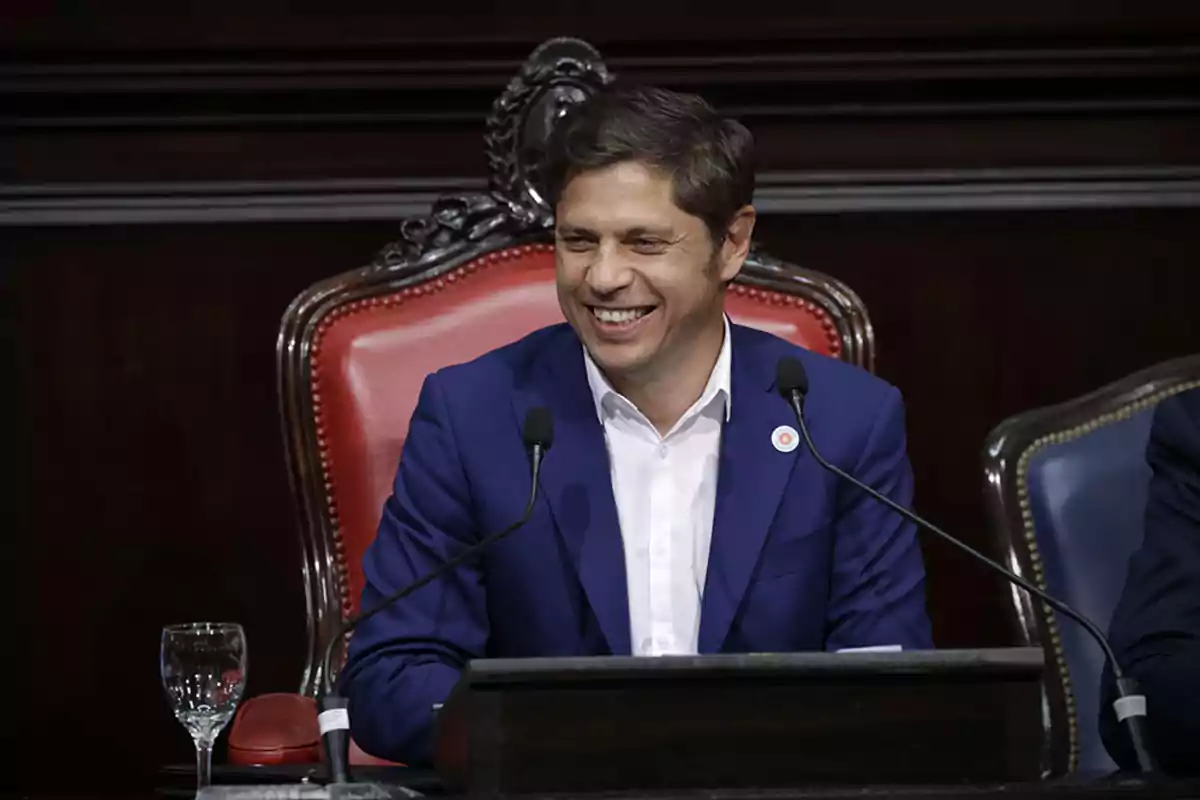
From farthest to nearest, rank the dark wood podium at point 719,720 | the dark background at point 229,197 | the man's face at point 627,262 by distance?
the dark background at point 229,197, the man's face at point 627,262, the dark wood podium at point 719,720

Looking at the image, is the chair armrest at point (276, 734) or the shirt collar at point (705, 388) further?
the shirt collar at point (705, 388)

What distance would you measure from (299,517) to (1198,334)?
1315 mm

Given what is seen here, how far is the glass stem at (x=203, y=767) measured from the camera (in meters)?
1.40

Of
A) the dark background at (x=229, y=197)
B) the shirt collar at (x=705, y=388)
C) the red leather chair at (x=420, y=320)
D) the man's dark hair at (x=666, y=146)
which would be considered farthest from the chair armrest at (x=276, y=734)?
the dark background at (x=229, y=197)

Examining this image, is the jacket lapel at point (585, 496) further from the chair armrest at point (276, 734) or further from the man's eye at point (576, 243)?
the chair armrest at point (276, 734)

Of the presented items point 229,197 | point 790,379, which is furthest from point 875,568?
point 229,197

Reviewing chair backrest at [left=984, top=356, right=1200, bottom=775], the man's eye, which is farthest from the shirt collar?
chair backrest at [left=984, top=356, right=1200, bottom=775]

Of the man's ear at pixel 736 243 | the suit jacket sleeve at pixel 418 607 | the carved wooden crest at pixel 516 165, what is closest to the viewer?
the suit jacket sleeve at pixel 418 607

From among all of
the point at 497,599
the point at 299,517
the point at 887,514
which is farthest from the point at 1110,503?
the point at 299,517

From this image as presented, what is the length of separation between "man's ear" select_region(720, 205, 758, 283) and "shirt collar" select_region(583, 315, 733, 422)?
3.8 inches

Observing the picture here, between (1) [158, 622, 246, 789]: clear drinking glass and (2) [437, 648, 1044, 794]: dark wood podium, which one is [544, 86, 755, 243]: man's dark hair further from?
(2) [437, 648, 1044, 794]: dark wood podium

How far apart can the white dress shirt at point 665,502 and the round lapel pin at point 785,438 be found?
0.06m

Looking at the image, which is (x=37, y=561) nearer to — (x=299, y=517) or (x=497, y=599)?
(x=299, y=517)

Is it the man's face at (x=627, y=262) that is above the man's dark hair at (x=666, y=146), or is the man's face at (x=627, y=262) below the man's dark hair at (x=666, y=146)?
below
